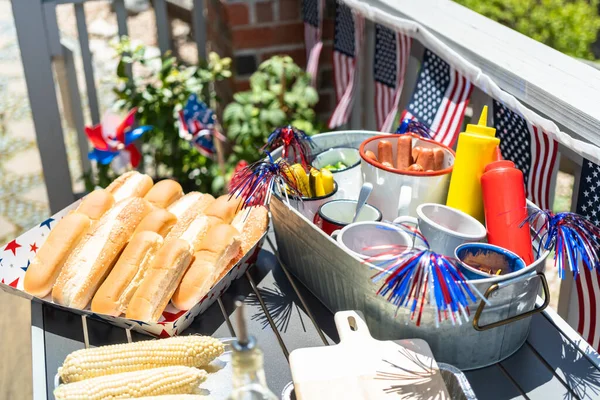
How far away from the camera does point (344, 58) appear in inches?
94.1

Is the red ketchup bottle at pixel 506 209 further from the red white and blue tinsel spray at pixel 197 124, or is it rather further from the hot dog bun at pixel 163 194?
the red white and blue tinsel spray at pixel 197 124

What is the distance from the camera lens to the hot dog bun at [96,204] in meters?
1.45

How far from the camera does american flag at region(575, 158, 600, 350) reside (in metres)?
1.28

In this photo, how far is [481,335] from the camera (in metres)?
1.12

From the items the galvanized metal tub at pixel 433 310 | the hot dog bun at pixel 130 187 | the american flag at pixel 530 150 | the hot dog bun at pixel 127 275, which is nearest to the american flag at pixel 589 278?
the american flag at pixel 530 150

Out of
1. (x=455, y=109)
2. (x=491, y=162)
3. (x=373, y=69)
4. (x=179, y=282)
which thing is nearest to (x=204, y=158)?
(x=373, y=69)

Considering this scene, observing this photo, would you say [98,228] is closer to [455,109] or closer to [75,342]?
[75,342]

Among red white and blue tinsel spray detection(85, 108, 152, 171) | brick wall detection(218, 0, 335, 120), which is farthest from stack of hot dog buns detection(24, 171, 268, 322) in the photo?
brick wall detection(218, 0, 335, 120)

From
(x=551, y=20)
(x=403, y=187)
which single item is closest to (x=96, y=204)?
(x=403, y=187)

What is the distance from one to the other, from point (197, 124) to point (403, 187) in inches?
53.6

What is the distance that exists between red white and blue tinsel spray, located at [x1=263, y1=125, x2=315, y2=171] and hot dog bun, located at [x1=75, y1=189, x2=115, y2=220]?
380 millimetres

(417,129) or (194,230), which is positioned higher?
(417,129)

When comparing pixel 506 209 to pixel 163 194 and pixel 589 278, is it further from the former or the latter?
pixel 163 194

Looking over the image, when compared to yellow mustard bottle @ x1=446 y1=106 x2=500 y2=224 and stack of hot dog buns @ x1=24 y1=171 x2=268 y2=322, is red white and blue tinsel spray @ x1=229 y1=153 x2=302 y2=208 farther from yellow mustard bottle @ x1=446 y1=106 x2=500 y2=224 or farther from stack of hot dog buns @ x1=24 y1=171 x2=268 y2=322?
yellow mustard bottle @ x1=446 y1=106 x2=500 y2=224
